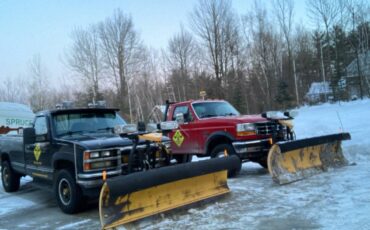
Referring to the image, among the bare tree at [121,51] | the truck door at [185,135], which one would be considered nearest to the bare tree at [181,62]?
the bare tree at [121,51]

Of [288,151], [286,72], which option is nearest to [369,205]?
[288,151]

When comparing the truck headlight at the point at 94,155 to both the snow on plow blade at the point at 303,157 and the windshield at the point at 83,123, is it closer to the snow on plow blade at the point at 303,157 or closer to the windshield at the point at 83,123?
the windshield at the point at 83,123

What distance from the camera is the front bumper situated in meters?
9.30

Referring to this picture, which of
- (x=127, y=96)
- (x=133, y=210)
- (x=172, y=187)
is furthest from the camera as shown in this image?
(x=127, y=96)

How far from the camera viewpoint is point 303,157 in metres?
9.16

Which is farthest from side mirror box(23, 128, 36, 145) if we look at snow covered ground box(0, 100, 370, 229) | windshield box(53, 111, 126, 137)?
snow covered ground box(0, 100, 370, 229)

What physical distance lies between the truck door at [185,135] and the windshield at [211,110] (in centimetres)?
24

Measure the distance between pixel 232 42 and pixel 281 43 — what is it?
699 cm

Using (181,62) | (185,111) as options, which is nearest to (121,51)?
(181,62)

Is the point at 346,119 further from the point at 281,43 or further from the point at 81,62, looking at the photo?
the point at 81,62

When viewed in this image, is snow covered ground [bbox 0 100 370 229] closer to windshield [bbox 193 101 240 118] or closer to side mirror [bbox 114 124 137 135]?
side mirror [bbox 114 124 137 135]

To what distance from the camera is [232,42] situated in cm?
3972

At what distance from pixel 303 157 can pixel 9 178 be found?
298 inches

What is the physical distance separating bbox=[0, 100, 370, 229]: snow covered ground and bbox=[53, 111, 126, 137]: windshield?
157 centimetres
